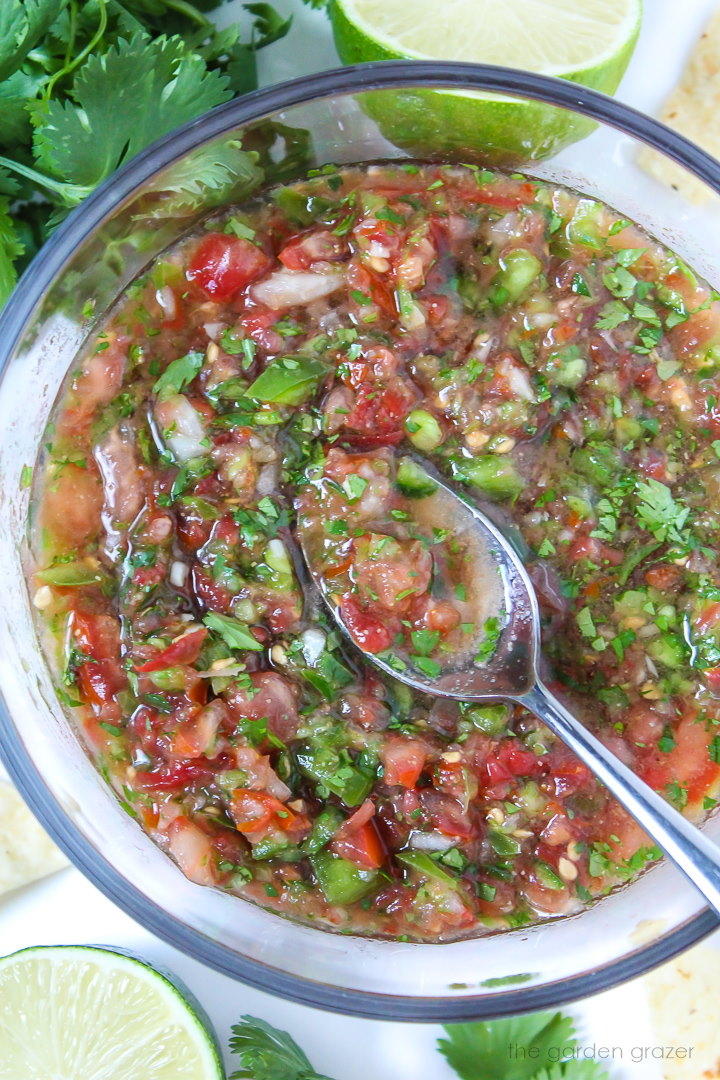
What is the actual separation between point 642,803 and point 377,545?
0.77 meters

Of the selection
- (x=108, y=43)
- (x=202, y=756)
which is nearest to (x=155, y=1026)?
(x=202, y=756)

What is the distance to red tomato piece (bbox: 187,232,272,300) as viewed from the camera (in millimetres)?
2180

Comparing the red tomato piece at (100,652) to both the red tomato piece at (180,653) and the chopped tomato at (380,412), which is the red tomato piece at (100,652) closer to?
the red tomato piece at (180,653)

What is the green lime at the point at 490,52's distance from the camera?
2.24 metres

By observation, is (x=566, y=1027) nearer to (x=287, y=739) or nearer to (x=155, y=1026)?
(x=155, y=1026)

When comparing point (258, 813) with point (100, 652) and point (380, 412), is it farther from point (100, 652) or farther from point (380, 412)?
point (380, 412)

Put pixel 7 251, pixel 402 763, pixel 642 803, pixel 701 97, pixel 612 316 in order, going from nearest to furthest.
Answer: pixel 642 803, pixel 402 763, pixel 612 316, pixel 7 251, pixel 701 97

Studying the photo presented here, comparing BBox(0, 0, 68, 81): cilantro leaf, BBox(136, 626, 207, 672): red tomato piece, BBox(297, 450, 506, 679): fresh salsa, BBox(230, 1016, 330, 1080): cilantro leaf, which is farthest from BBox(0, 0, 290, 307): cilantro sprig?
BBox(230, 1016, 330, 1080): cilantro leaf

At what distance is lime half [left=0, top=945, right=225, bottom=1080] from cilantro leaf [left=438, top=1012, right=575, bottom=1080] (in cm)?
68

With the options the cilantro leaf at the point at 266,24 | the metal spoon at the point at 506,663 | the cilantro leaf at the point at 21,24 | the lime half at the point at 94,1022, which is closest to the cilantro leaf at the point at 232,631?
the metal spoon at the point at 506,663

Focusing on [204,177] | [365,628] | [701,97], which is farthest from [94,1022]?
[701,97]

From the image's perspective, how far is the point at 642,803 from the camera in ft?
6.52

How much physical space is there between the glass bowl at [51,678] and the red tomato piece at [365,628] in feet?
2.36

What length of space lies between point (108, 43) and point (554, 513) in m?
1.67
